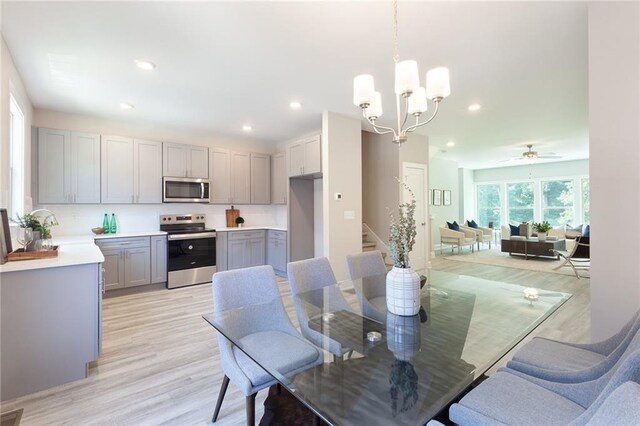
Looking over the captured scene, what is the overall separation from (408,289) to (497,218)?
1087cm

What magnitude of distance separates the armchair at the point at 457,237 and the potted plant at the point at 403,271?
22.8 feet

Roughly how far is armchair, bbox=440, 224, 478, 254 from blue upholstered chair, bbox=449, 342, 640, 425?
7.21 metres

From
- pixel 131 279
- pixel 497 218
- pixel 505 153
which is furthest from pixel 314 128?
pixel 497 218

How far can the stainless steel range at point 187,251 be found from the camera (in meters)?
4.61

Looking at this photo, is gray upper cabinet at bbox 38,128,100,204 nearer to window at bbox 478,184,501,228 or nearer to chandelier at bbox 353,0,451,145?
chandelier at bbox 353,0,451,145

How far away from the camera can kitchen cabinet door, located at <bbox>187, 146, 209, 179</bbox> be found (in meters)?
5.11

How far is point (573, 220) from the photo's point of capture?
920 cm

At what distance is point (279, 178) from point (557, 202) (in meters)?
9.21

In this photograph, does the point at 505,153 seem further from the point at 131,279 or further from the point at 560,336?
the point at 131,279

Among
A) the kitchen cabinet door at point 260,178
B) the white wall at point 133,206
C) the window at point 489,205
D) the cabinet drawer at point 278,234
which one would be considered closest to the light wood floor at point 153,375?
the white wall at point 133,206

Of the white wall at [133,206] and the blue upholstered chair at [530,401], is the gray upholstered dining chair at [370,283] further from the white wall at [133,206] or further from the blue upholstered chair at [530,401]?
the white wall at [133,206]

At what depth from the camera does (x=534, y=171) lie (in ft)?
32.7

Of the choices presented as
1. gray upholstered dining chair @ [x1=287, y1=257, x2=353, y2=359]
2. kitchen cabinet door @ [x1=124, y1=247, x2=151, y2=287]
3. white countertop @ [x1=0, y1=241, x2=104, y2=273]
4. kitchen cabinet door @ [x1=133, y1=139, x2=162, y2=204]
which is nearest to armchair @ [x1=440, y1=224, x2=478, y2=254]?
gray upholstered dining chair @ [x1=287, y1=257, x2=353, y2=359]

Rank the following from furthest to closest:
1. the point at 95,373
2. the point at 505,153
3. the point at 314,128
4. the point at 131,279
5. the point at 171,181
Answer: the point at 505,153, the point at 314,128, the point at 171,181, the point at 131,279, the point at 95,373
